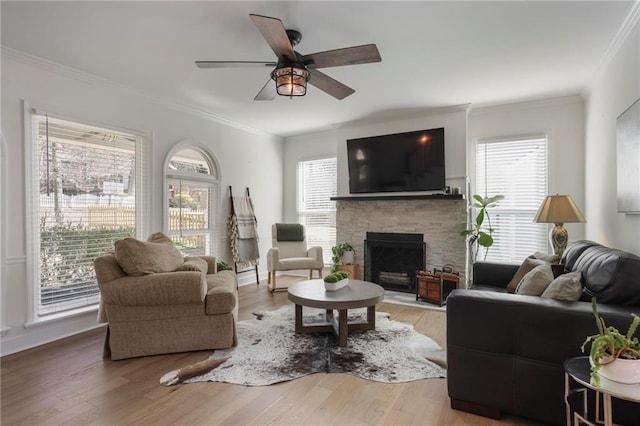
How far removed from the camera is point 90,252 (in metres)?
3.40

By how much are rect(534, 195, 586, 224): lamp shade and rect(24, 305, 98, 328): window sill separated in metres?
4.72

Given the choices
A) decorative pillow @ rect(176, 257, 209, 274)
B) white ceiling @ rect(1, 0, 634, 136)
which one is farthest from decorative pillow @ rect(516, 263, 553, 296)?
decorative pillow @ rect(176, 257, 209, 274)

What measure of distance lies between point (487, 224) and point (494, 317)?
10.3 feet

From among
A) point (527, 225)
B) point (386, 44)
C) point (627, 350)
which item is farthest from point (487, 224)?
point (627, 350)

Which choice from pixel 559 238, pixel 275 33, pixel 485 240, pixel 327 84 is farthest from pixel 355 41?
pixel 485 240

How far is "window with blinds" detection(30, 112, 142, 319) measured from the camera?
3.05 m

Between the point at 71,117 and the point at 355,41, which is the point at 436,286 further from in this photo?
the point at 71,117

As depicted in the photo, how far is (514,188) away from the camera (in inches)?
174

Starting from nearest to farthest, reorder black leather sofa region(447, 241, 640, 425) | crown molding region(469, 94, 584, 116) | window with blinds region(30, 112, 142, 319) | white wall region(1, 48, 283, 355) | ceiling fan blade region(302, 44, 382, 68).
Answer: black leather sofa region(447, 241, 640, 425) < ceiling fan blade region(302, 44, 382, 68) < white wall region(1, 48, 283, 355) < window with blinds region(30, 112, 142, 319) < crown molding region(469, 94, 584, 116)

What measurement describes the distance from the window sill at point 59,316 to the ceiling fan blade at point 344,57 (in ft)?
10.7

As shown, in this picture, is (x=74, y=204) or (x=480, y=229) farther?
(x=480, y=229)

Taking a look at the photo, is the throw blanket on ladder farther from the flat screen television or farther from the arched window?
the flat screen television

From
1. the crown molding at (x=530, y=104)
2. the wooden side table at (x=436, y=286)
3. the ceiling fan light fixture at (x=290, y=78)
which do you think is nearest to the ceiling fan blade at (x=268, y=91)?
the ceiling fan light fixture at (x=290, y=78)

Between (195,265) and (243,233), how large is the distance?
208cm
